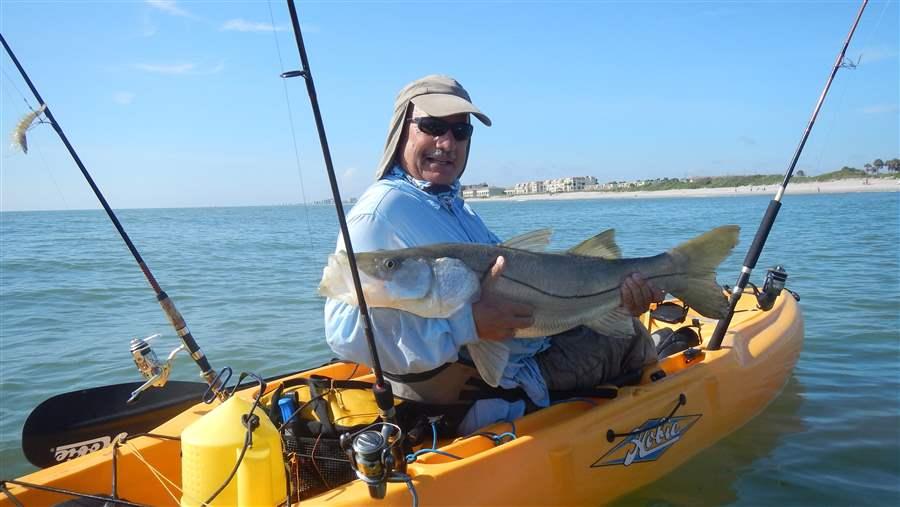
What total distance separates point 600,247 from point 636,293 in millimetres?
338

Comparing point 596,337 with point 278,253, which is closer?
point 596,337

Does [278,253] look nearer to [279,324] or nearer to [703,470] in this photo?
[279,324]

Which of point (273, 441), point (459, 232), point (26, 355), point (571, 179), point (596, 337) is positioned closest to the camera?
point (273, 441)

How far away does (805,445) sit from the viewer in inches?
207

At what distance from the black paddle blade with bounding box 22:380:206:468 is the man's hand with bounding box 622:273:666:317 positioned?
3.35 metres

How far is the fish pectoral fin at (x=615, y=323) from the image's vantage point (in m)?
3.48

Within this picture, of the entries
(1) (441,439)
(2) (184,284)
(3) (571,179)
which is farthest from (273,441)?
(3) (571,179)

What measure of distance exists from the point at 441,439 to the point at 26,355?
8032 mm

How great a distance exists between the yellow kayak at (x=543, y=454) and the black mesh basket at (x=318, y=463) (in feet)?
0.07

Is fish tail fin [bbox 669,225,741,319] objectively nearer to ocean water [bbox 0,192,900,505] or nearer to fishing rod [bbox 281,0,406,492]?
ocean water [bbox 0,192,900,505]

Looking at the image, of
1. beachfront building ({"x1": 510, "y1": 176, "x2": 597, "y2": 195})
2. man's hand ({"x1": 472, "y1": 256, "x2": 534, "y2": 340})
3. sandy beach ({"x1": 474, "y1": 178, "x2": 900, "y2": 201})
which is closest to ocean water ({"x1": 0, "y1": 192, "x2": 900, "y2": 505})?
man's hand ({"x1": 472, "y1": 256, "x2": 534, "y2": 340})

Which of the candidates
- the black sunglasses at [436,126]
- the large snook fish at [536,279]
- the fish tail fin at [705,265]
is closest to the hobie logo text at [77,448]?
the large snook fish at [536,279]

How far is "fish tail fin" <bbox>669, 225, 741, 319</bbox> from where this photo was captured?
3582mm

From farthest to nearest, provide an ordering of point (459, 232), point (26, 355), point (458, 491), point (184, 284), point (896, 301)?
point (184, 284), point (896, 301), point (26, 355), point (459, 232), point (458, 491)
